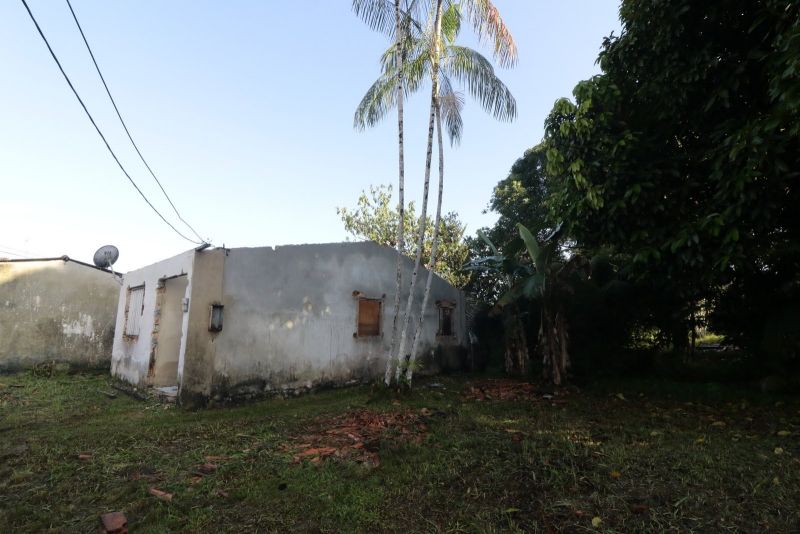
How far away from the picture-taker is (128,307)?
11.4 m

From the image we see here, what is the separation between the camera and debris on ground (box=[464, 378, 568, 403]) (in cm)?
830

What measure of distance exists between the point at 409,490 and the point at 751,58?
649 centimetres

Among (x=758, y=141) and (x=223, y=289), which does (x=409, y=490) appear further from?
(x=223, y=289)

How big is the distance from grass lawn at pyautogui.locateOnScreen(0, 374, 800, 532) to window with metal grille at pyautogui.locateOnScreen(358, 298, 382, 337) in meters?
3.26

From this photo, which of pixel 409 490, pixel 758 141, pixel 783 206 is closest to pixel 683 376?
pixel 783 206

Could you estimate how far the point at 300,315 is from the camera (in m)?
9.25

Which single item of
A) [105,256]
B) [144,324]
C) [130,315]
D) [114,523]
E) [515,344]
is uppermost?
[105,256]

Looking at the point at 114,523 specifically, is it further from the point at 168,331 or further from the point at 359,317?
the point at 168,331

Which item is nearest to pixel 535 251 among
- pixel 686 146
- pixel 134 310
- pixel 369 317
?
pixel 686 146

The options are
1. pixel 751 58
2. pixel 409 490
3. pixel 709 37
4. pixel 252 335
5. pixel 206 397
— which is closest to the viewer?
pixel 409 490

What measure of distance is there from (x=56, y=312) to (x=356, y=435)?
12.0 m

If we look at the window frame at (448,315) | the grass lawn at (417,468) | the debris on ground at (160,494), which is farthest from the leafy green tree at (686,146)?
the debris on ground at (160,494)

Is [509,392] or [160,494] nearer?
[160,494]

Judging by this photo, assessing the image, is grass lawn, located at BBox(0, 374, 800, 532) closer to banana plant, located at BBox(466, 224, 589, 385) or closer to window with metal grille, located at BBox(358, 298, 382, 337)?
banana plant, located at BBox(466, 224, 589, 385)
